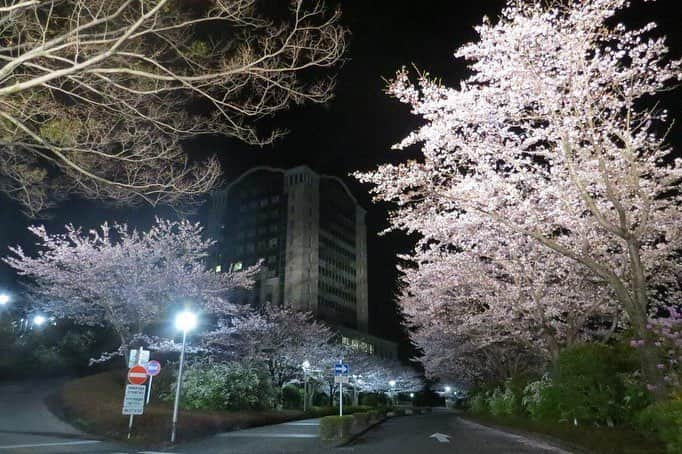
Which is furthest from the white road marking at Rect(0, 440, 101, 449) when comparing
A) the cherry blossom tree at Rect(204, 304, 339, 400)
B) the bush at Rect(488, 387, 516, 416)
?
the bush at Rect(488, 387, 516, 416)

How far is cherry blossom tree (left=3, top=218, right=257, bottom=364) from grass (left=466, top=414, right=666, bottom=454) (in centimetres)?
1587

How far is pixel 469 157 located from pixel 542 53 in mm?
2700

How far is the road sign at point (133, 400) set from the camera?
40.2ft

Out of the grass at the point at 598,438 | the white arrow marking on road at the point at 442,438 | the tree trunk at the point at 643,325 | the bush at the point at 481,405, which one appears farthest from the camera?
the bush at the point at 481,405

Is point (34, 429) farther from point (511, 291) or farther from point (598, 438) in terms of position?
point (511, 291)

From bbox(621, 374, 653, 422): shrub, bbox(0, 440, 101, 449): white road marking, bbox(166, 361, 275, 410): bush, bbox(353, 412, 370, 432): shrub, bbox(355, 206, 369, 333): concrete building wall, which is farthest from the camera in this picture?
bbox(355, 206, 369, 333): concrete building wall

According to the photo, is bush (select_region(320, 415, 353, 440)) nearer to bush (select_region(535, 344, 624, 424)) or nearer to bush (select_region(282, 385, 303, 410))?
bush (select_region(535, 344, 624, 424))

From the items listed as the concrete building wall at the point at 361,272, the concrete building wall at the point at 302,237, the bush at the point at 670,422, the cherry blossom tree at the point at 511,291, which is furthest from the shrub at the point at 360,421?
the concrete building wall at the point at 361,272

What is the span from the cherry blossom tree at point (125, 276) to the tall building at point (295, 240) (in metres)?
61.1

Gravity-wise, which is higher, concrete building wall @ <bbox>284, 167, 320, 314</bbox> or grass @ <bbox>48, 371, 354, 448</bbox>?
concrete building wall @ <bbox>284, 167, 320, 314</bbox>

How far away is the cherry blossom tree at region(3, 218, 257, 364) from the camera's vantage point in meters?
20.3

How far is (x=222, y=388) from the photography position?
66.8ft

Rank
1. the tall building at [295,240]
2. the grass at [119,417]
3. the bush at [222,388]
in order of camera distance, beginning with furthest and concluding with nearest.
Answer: the tall building at [295,240] → the bush at [222,388] → the grass at [119,417]

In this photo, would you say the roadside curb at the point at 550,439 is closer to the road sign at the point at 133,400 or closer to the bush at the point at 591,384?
the bush at the point at 591,384
